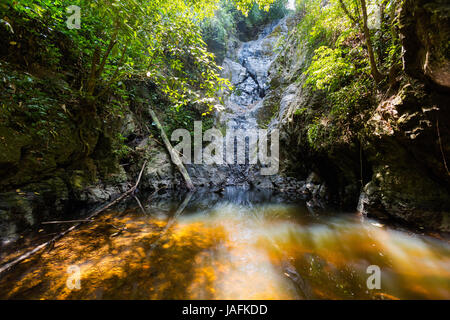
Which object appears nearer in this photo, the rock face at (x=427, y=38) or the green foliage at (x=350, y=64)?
the rock face at (x=427, y=38)

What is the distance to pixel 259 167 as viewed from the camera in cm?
1098

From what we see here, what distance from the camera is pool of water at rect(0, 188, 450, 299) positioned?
1.82m

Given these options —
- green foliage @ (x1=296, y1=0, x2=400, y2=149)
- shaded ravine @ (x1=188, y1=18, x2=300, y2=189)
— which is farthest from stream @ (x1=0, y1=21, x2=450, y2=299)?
shaded ravine @ (x1=188, y1=18, x2=300, y2=189)

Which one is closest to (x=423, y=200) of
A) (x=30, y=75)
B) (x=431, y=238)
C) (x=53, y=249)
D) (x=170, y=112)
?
(x=431, y=238)

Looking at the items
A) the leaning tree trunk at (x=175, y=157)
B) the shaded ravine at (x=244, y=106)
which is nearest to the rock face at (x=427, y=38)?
the shaded ravine at (x=244, y=106)

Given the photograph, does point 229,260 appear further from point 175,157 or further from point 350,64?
point 175,157

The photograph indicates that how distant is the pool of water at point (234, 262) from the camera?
1815mm

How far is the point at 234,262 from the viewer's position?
242cm

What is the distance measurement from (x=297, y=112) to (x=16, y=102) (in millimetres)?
7991

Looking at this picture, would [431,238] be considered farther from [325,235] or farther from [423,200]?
[325,235]

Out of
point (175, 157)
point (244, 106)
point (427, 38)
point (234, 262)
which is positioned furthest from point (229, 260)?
point (244, 106)

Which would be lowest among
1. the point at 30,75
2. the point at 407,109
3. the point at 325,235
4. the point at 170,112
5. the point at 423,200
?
the point at 325,235

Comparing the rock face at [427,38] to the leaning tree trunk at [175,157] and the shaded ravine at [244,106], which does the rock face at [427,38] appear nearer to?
the shaded ravine at [244,106]
